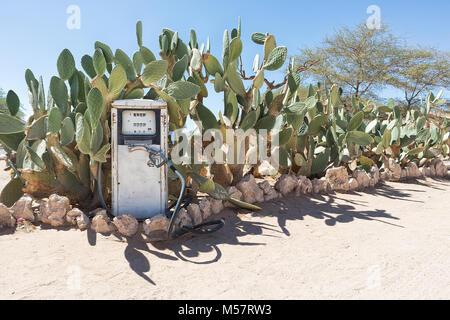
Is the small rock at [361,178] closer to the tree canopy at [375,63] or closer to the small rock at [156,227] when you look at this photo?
the small rock at [156,227]

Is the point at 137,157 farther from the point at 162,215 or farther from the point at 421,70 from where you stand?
the point at 421,70

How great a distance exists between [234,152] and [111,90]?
1.37 metres

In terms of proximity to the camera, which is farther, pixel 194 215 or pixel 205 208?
pixel 205 208

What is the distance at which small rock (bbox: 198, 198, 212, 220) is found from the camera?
118 inches

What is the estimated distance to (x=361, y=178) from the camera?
4.67 metres

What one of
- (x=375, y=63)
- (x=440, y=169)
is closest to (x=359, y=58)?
(x=375, y=63)

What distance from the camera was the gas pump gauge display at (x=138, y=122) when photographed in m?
2.68

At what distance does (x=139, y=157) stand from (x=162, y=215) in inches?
19.9

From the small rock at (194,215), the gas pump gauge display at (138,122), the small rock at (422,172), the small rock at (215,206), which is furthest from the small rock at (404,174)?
A: the gas pump gauge display at (138,122)

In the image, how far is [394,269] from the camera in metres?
2.17

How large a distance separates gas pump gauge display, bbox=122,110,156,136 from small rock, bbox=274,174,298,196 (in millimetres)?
1780
